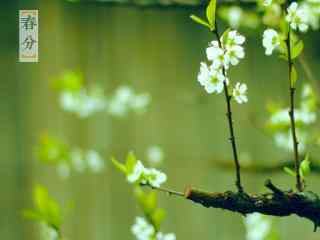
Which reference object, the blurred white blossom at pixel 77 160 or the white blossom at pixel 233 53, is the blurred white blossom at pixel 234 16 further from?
the white blossom at pixel 233 53

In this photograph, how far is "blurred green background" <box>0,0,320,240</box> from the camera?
2.72 metres

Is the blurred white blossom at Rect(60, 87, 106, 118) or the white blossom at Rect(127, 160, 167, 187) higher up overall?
the white blossom at Rect(127, 160, 167, 187)

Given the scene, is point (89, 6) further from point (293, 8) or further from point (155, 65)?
point (293, 8)

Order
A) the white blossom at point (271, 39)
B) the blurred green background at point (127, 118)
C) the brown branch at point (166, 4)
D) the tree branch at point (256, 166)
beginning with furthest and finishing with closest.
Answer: the blurred green background at point (127, 118) < the tree branch at point (256, 166) < the brown branch at point (166, 4) < the white blossom at point (271, 39)

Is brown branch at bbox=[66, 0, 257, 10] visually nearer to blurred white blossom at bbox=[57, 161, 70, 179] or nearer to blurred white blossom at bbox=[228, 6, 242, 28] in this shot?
blurred white blossom at bbox=[228, 6, 242, 28]

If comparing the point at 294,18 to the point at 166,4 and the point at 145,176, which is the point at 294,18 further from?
the point at 166,4

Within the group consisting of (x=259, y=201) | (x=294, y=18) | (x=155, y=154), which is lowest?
(x=155, y=154)

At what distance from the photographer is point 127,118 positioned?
9.36 ft

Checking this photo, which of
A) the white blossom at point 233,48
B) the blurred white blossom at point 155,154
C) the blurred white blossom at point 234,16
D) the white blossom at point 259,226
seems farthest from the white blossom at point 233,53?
the blurred white blossom at point 155,154

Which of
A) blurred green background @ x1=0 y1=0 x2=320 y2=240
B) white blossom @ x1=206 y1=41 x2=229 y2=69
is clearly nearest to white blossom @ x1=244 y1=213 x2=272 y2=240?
blurred green background @ x1=0 y1=0 x2=320 y2=240

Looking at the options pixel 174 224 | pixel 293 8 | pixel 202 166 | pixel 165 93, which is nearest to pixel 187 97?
pixel 165 93

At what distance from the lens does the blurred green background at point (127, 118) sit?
2717 millimetres

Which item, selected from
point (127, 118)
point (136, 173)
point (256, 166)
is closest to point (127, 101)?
point (127, 118)

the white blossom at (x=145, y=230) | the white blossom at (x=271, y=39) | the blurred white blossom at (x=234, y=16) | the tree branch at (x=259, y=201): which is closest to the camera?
the tree branch at (x=259, y=201)
